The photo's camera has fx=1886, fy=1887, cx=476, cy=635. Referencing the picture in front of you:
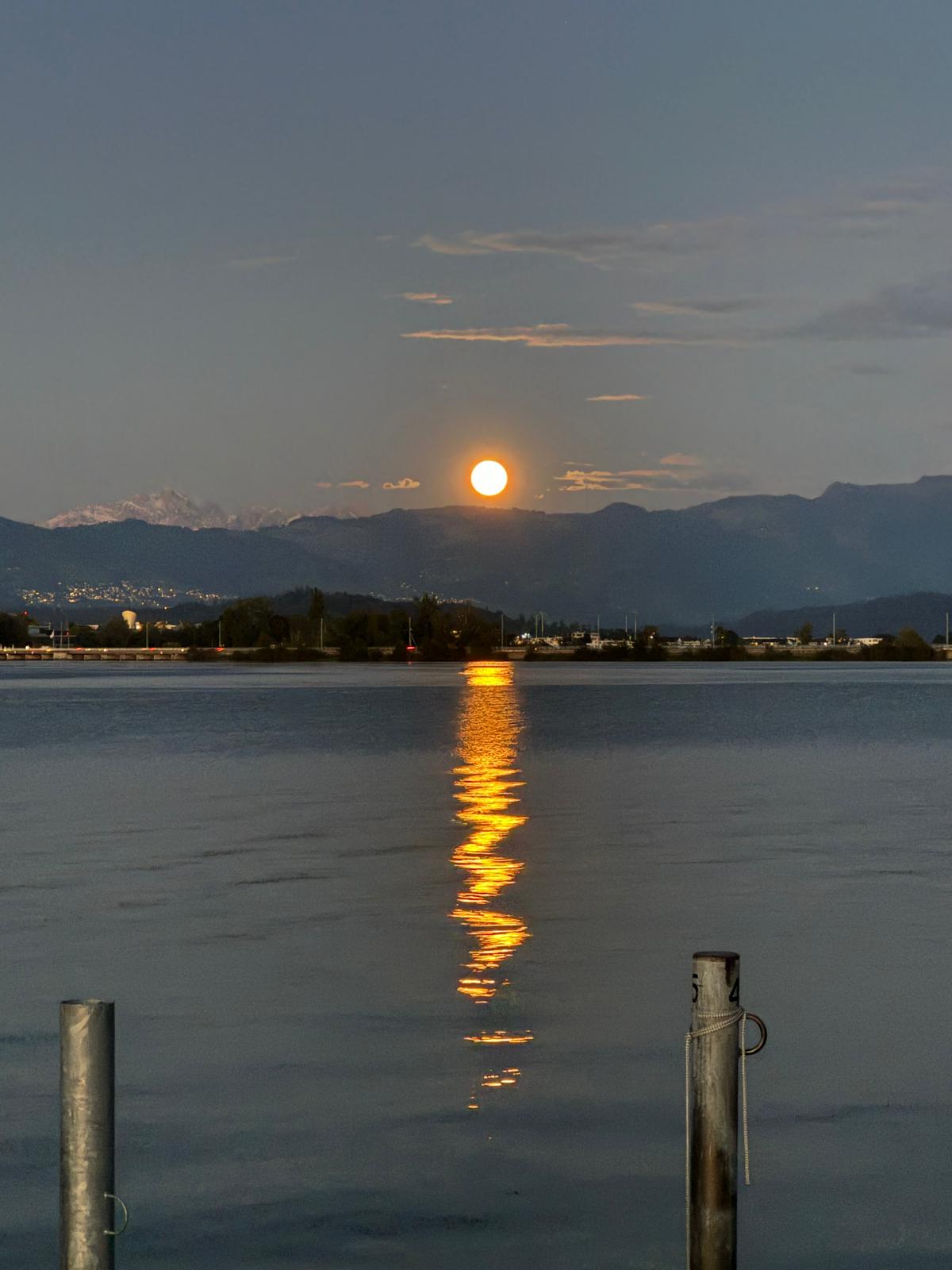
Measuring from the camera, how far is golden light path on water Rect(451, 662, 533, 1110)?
1432cm

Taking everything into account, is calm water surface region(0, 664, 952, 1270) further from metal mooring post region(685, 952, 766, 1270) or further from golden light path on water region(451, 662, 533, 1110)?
metal mooring post region(685, 952, 766, 1270)

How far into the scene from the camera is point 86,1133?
7.64 meters

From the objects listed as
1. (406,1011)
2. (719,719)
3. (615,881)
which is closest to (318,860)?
(615,881)

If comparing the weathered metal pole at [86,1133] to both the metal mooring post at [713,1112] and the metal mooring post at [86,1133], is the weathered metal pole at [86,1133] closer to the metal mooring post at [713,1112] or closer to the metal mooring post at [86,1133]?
the metal mooring post at [86,1133]

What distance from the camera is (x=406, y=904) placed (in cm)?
2130

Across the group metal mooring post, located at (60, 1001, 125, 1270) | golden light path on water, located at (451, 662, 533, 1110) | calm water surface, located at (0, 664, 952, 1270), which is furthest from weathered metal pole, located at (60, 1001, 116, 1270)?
golden light path on water, located at (451, 662, 533, 1110)

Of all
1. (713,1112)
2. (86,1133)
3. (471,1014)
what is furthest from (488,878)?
(86,1133)

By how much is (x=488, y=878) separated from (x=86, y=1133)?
1646 centimetres

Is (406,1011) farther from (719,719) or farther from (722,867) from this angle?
(719,719)

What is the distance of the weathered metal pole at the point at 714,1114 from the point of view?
318 inches

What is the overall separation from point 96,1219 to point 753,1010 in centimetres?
869

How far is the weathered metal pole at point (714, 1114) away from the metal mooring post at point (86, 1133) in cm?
249

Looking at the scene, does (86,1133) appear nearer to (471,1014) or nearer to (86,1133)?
(86,1133)

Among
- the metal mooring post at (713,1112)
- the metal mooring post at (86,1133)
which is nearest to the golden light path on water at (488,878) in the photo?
the metal mooring post at (713,1112)
